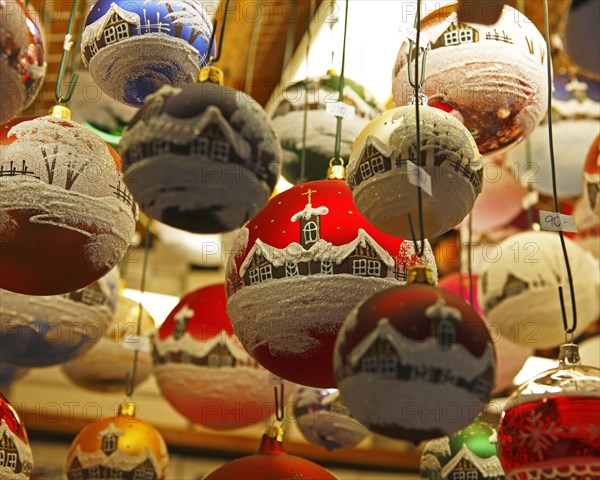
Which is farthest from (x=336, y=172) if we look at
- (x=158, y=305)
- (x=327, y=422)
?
(x=158, y=305)

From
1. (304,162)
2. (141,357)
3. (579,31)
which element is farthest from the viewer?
(141,357)

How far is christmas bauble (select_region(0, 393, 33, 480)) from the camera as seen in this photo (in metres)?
1.37

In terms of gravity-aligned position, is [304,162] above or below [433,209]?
above

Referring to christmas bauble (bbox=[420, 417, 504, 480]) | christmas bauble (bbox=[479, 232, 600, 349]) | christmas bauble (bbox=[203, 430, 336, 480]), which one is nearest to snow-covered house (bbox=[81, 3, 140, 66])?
christmas bauble (bbox=[203, 430, 336, 480])

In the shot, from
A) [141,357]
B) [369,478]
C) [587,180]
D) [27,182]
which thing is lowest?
[369,478]

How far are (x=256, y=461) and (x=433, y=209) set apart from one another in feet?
1.84

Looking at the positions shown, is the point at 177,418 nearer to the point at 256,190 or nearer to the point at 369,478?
the point at 369,478

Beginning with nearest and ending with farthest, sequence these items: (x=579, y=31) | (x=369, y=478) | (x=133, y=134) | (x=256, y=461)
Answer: (x=133, y=134), (x=579, y=31), (x=256, y=461), (x=369, y=478)

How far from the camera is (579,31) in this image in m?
1.21

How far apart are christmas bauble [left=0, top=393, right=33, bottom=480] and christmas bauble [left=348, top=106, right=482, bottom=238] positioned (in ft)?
2.08

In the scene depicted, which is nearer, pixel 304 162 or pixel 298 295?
pixel 298 295

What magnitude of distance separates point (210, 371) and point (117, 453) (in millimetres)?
232

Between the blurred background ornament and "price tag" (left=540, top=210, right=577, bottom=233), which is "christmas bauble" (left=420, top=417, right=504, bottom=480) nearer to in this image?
"price tag" (left=540, top=210, right=577, bottom=233)

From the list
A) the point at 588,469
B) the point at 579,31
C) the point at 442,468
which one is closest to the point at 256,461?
the point at 442,468
